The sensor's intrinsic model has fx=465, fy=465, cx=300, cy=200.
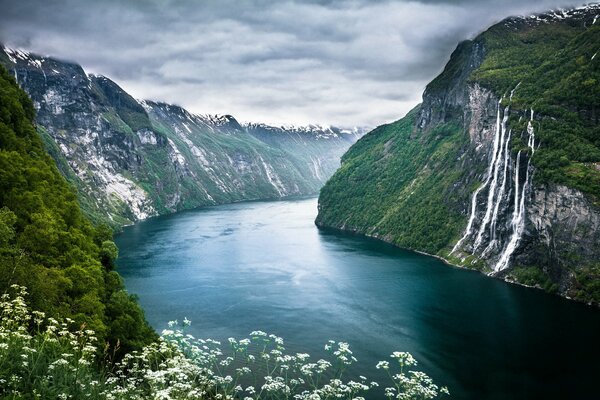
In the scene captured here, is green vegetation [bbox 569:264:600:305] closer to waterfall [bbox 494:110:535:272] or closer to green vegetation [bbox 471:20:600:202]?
green vegetation [bbox 471:20:600:202]

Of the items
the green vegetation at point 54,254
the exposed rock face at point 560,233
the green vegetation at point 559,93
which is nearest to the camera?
the green vegetation at point 54,254

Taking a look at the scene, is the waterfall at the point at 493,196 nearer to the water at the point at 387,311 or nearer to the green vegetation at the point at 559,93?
the green vegetation at the point at 559,93

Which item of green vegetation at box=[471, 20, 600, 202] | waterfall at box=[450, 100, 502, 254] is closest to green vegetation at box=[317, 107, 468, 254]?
waterfall at box=[450, 100, 502, 254]

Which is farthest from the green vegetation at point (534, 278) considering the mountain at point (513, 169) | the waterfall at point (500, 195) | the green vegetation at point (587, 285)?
the waterfall at point (500, 195)

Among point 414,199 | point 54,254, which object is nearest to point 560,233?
point 414,199

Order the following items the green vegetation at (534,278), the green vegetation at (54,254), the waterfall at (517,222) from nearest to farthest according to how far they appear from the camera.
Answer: the green vegetation at (54,254) → the green vegetation at (534,278) → the waterfall at (517,222)

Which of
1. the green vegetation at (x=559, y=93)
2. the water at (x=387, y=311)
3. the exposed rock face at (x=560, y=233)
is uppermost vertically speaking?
the green vegetation at (x=559, y=93)
